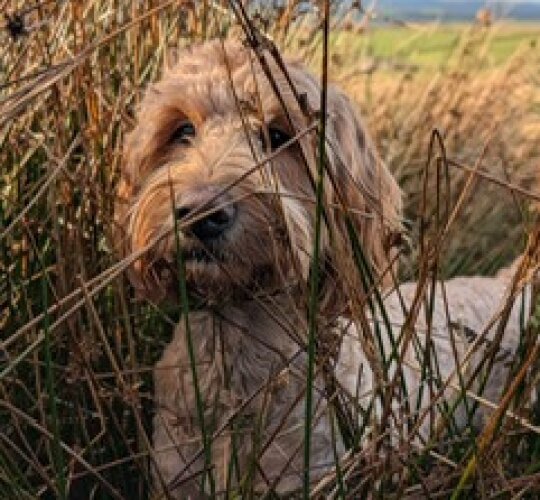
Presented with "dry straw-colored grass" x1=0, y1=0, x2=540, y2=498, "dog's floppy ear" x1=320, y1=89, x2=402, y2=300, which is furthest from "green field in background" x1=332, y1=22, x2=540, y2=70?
"dog's floppy ear" x1=320, y1=89, x2=402, y2=300

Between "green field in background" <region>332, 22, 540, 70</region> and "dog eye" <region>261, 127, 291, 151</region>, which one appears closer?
"dog eye" <region>261, 127, 291, 151</region>

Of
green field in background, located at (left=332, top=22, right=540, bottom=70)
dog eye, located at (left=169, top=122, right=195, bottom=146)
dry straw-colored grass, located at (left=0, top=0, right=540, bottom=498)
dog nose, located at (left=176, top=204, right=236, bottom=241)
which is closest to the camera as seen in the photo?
dry straw-colored grass, located at (left=0, top=0, right=540, bottom=498)

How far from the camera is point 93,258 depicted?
383cm

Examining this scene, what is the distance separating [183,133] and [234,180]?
727 millimetres

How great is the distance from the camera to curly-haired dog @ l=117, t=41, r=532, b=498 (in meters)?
3.15

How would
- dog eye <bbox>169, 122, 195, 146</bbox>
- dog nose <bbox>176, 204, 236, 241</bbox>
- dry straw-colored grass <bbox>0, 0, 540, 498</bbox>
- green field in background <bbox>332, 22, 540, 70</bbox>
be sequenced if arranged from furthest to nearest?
green field in background <bbox>332, 22, 540, 70</bbox>
dog eye <bbox>169, 122, 195, 146</bbox>
dog nose <bbox>176, 204, 236, 241</bbox>
dry straw-colored grass <bbox>0, 0, 540, 498</bbox>

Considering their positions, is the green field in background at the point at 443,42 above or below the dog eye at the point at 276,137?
below

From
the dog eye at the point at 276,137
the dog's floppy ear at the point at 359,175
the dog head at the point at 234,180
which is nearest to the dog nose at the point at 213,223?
the dog head at the point at 234,180

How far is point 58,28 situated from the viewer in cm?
427

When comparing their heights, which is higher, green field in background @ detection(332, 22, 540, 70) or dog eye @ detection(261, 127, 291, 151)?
dog eye @ detection(261, 127, 291, 151)

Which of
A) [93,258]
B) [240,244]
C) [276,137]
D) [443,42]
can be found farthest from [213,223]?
[443,42]

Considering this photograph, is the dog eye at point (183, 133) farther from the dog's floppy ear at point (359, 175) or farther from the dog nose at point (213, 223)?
the dog nose at point (213, 223)

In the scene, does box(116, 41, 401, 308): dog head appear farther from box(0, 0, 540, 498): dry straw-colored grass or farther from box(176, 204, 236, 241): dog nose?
box(0, 0, 540, 498): dry straw-colored grass

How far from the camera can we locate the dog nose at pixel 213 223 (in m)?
3.10
